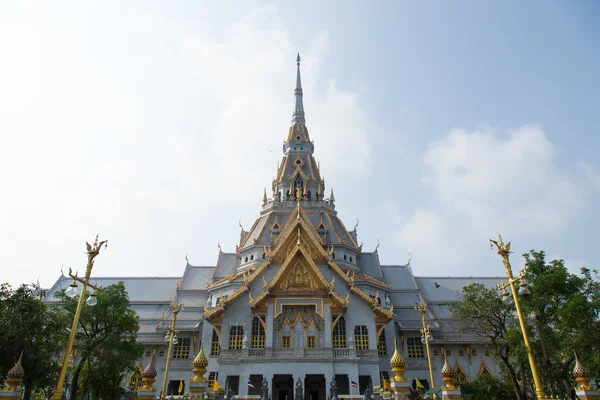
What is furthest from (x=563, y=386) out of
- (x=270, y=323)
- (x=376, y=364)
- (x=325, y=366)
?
(x=270, y=323)

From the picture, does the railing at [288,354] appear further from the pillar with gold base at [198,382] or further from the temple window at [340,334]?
the pillar with gold base at [198,382]

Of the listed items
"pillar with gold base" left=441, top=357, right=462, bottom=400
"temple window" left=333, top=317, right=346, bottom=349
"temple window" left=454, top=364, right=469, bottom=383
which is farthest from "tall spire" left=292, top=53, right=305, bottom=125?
"pillar with gold base" left=441, top=357, right=462, bottom=400

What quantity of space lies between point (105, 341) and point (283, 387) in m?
12.2

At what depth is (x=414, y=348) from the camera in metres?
34.7

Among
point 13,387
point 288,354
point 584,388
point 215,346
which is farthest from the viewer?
point 215,346

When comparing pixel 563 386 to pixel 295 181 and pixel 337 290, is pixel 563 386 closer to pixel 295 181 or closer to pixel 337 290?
pixel 337 290

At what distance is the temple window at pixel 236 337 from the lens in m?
28.8

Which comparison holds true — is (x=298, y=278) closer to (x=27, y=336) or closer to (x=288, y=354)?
(x=288, y=354)

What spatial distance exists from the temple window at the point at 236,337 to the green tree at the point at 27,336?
11.0 metres

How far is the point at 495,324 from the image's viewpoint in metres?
24.3

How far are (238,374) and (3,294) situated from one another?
14409 millimetres

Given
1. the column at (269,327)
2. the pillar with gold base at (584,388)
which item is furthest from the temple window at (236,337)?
the pillar with gold base at (584,388)

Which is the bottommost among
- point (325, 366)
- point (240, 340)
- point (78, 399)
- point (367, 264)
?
point (78, 399)

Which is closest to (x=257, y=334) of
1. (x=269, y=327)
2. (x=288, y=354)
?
(x=269, y=327)
